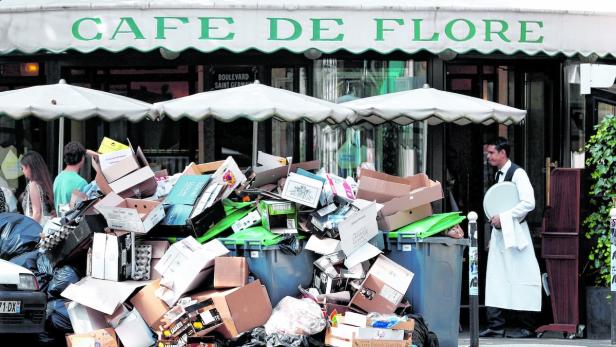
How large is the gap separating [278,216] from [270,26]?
3.42m

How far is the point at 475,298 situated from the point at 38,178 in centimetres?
458

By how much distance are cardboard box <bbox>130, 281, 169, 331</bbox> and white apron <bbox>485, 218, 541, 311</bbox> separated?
457 cm

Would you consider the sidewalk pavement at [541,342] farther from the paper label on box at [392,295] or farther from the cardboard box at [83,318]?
the cardboard box at [83,318]

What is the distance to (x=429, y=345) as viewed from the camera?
1094 cm

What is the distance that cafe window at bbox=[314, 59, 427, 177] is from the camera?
50.6 feet

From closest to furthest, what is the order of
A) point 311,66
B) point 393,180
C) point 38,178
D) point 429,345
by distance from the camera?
point 429,345, point 393,180, point 38,178, point 311,66

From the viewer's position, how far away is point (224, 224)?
37.5 ft

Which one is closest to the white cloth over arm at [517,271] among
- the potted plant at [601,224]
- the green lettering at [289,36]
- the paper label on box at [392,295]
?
the potted plant at [601,224]

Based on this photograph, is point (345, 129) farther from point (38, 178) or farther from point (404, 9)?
point (38, 178)

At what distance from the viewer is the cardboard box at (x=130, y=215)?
10961mm

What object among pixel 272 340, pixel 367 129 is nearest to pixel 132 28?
pixel 367 129

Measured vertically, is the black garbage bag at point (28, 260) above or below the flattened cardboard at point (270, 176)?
below

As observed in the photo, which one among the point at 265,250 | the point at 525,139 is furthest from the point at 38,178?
the point at 525,139

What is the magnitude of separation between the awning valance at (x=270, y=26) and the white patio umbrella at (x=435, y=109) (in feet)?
1.98
